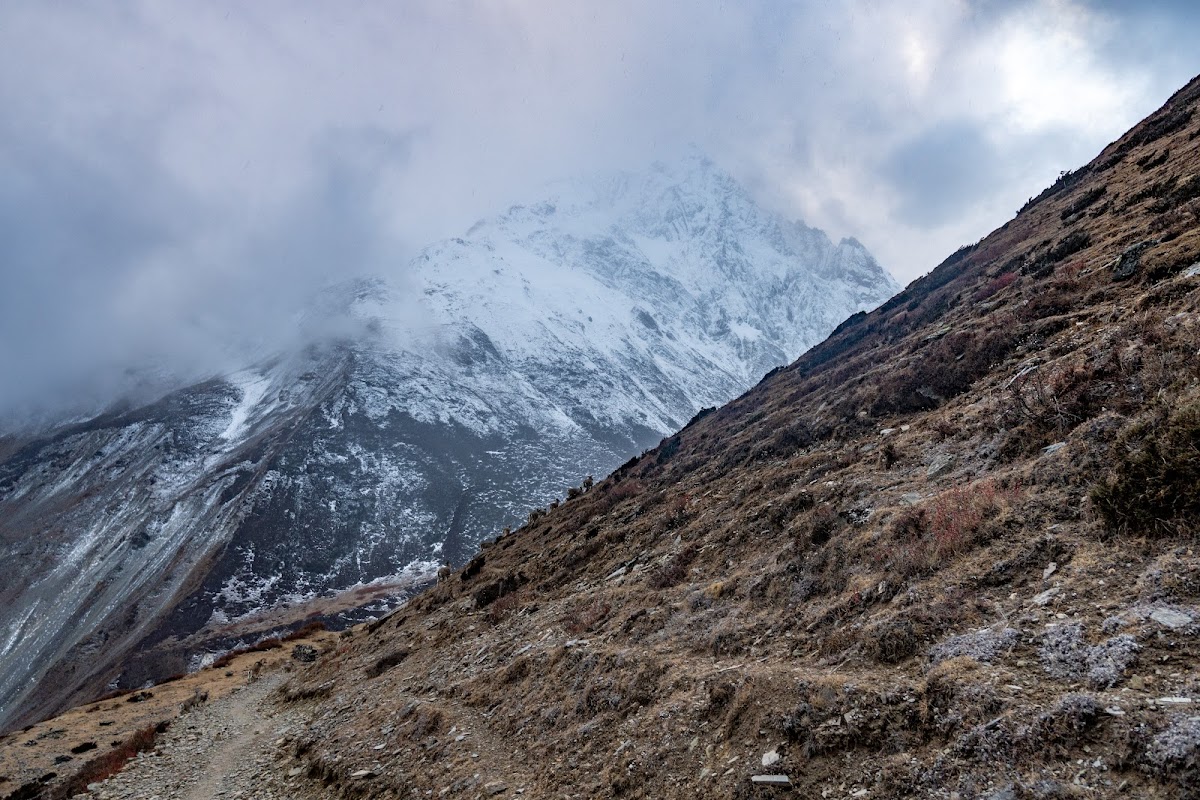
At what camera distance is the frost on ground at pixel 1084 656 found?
5.34m

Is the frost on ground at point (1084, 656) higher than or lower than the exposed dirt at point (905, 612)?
lower

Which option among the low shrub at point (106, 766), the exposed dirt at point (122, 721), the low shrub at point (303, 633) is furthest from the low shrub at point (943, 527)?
the low shrub at point (303, 633)

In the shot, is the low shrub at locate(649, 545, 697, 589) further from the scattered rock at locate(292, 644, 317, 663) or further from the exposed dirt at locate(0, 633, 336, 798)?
the scattered rock at locate(292, 644, 317, 663)

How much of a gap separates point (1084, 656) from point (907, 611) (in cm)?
219

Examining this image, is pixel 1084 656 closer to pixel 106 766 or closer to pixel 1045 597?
pixel 1045 597

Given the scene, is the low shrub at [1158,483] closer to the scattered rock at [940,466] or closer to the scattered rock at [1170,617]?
the scattered rock at [1170,617]

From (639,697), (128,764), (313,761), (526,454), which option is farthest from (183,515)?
(639,697)

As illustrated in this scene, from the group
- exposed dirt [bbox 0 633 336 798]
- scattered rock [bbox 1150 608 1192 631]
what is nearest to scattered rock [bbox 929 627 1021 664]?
scattered rock [bbox 1150 608 1192 631]

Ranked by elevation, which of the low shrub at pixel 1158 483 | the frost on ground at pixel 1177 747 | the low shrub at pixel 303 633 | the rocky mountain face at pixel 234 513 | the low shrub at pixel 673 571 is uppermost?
the rocky mountain face at pixel 234 513

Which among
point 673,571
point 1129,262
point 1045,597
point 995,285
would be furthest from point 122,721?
point 995,285

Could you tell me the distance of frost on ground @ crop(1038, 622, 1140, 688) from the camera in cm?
534

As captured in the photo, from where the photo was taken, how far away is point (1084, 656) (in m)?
5.68

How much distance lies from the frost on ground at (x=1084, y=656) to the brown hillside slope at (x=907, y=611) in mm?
29

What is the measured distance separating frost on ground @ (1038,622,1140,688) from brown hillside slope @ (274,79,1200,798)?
0.03 m
